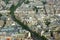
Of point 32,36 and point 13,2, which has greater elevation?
point 13,2

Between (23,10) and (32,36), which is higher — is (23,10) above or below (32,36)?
above

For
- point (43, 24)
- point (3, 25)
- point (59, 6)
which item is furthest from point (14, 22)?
point (59, 6)

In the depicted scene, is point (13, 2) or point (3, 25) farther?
point (13, 2)

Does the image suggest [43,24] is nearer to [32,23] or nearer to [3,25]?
[32,23]

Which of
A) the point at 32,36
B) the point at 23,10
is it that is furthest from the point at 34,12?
the point at 32,36

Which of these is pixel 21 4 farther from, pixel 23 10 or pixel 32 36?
pixel 32 36

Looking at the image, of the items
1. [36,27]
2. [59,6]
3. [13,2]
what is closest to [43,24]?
[36,27]

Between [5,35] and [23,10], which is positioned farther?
[23,10]
